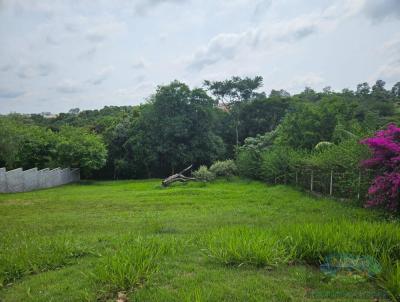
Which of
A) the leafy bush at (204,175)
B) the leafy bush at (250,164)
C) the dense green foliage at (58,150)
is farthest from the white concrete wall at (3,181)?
the leafy bush at (250,164)

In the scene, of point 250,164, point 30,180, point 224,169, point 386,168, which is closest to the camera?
point 386,168

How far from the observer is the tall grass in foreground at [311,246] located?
4582 millimetres

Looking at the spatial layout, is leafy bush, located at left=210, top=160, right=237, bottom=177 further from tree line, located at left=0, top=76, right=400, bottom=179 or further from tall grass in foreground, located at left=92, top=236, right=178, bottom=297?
tall grass in foreground, located at left=92, top=236, right=178, bottom=297

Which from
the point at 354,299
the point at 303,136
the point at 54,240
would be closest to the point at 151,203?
the point at 54,240

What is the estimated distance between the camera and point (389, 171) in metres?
9.52

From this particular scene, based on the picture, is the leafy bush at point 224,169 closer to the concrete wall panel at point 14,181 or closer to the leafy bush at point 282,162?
the leafy bush at point 282,162

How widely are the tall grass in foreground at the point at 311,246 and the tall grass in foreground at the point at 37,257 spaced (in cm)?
219

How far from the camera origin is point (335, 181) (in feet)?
44.3

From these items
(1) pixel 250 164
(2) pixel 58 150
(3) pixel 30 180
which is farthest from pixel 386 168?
(2) pixel 58 150

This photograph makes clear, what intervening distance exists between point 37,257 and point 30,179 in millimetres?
20466

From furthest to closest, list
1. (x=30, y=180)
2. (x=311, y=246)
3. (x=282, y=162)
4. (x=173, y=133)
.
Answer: (x=173, y=133) < (x=30, y=180) < (x=282, y=162) < (x=311, y=246)

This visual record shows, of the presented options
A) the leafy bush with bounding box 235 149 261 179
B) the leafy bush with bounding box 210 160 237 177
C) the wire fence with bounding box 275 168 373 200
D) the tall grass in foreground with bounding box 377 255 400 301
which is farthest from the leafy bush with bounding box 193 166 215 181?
the tall grass in foreground with bounding box 377 255 400 301

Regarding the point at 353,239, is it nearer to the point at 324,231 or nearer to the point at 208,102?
the point at 324,231

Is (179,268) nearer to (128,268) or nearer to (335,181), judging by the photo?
(128,268)
